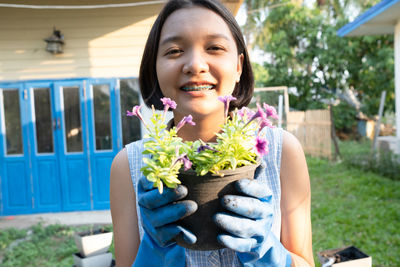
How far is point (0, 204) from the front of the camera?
6.50 m

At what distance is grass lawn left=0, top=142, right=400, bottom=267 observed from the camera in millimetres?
4314

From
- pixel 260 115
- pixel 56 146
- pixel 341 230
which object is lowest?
pixel 341 230

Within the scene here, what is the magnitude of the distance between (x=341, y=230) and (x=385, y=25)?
236 inches

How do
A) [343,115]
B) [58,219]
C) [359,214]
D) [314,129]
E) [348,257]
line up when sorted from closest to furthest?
[348,257], [359,214], [58,219], [314,129], [343,115]

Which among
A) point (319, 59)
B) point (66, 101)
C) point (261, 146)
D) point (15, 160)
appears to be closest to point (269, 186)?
point (261, 146)

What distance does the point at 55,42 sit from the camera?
241 inches

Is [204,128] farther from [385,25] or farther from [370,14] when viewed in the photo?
[385,25]

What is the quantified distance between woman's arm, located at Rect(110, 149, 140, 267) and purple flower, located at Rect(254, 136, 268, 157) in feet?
2.38

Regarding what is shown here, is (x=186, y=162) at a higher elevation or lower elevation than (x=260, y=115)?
lower

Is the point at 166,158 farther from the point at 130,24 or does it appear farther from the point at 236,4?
the point at 130,24

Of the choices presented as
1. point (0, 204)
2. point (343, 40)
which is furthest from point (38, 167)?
point (343, 40)

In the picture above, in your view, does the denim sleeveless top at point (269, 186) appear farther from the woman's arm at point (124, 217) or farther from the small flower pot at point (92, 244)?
the small flower pot at point (92, 244)

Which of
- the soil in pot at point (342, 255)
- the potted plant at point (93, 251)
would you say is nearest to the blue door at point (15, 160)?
the potted plant at point (93, 251)

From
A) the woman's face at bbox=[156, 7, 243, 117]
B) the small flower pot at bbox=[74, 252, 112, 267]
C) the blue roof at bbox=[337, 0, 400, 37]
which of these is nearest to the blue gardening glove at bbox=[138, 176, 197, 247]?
the woman's face at bbox=[156, 7, 243, 117]
